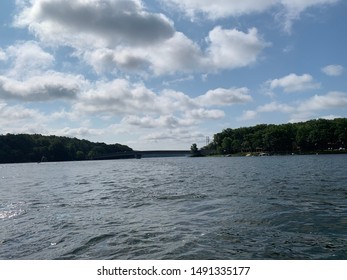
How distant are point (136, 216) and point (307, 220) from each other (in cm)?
1114

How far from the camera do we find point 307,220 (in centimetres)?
2089

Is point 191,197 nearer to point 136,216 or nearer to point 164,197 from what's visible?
point 164,197

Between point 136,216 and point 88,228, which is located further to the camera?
point 136,216

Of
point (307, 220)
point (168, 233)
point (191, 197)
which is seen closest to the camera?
point (168, 233)

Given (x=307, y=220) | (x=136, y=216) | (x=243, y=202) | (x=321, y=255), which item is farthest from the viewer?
(x=243, y=202)

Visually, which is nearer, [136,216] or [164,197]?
[136,216]

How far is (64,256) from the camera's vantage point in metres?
16.0

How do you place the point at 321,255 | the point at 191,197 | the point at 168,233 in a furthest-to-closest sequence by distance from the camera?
the point at 191,197
the point at 168,233
the point at 321,255

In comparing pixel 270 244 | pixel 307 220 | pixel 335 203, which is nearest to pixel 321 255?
pixel 270 244

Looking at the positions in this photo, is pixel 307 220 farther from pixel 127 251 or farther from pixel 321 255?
pixel 127 251

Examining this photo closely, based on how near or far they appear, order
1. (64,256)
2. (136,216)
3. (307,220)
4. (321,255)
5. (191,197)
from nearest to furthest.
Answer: (321,255) → (64,256) → (307,220) → (136,216) → (191,197)
